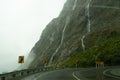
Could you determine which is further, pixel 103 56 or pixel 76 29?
pixel 76 29

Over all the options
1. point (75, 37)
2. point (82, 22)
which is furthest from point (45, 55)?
point (82, 22)

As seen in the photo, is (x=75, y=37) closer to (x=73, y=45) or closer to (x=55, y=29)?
(x=73, y=45)

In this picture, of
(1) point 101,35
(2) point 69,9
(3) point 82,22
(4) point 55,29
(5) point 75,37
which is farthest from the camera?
(2) point 69,9

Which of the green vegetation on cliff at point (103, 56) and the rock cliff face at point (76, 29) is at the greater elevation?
the rock cliff face at point (76, 29)

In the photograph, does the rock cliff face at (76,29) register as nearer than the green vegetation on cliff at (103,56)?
No

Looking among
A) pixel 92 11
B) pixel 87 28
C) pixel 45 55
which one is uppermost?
pixel 92 11

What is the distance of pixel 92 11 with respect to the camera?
16925 cm

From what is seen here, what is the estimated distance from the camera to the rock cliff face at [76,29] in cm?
13800

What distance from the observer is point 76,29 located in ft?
525

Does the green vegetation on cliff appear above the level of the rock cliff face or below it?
below

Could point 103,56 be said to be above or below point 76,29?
below

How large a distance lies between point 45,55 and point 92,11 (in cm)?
3739

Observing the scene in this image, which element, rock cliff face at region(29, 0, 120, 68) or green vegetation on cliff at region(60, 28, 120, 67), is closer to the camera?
green vegetation on cliff at region(60, 28, 120, 67)

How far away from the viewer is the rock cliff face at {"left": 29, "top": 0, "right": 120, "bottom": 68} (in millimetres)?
138000
